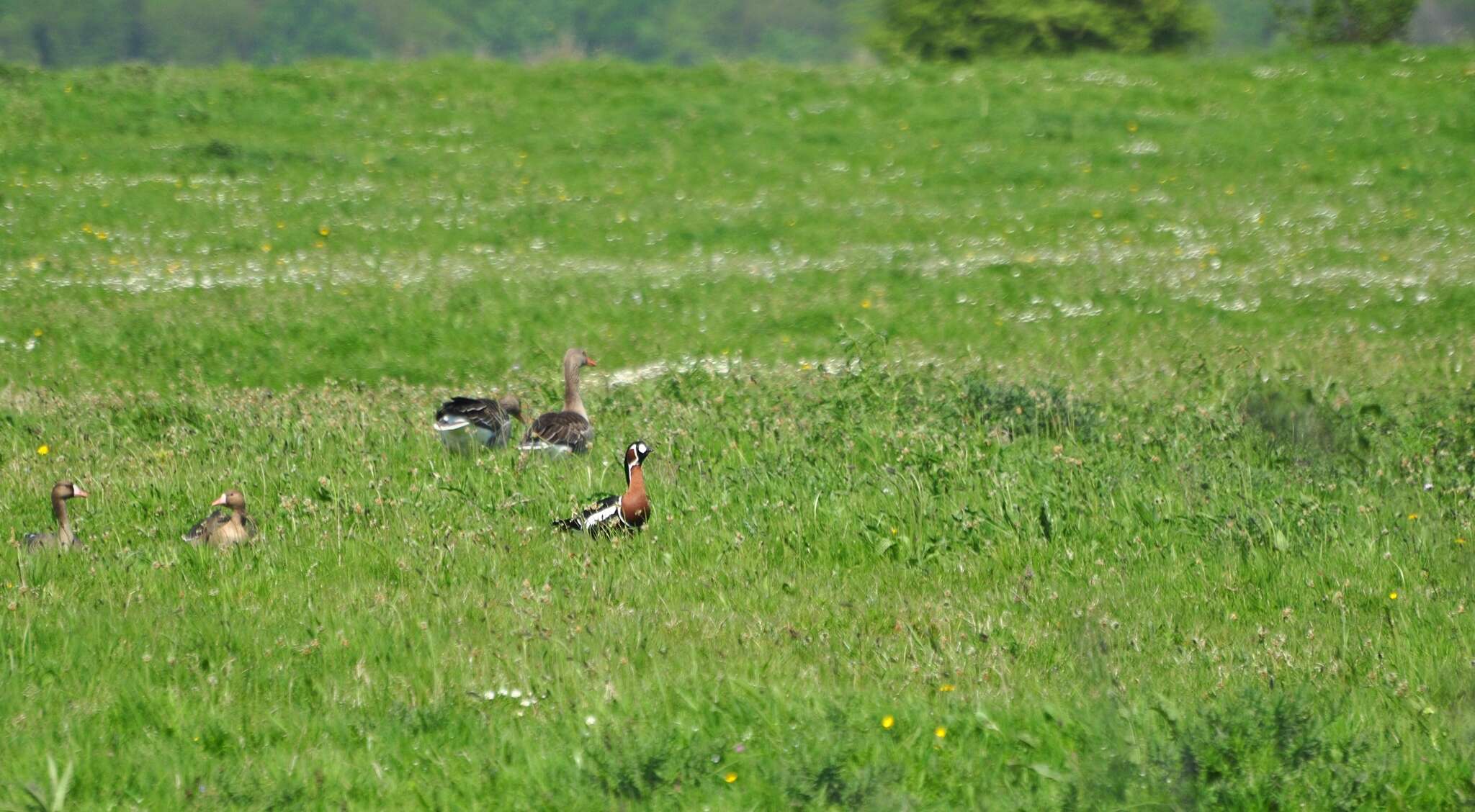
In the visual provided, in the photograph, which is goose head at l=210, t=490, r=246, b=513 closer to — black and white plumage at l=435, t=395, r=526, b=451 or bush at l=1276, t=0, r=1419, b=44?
black and white plumage at l=435, t=395, r=526, b=451

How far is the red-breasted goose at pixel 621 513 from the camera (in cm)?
725

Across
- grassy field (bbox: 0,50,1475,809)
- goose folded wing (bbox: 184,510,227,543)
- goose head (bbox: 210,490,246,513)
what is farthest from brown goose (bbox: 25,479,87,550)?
goose head (bbox: 210,490,246,513)

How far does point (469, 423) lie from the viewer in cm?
912

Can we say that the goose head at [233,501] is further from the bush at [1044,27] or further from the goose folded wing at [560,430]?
the bush at [1044,27]

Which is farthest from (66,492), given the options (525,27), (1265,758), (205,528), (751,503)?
(525,27)

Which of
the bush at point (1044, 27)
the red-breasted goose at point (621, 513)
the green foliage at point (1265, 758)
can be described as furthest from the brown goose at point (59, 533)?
the bush at point (1044, 27)

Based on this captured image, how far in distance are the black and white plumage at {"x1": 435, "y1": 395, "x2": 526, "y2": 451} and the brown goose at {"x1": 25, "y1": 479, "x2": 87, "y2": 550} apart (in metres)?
2.36

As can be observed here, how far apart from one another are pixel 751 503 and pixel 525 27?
101400 millimetres

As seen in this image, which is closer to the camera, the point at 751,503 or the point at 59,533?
the point at 59,533

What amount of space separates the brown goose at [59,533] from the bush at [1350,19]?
4048 centimetres

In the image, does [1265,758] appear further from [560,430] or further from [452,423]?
[452,423]

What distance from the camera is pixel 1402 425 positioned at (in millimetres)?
9820

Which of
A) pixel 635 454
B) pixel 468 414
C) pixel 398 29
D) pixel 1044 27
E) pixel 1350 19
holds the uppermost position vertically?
pixel 1350 19

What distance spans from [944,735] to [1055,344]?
1068cm
